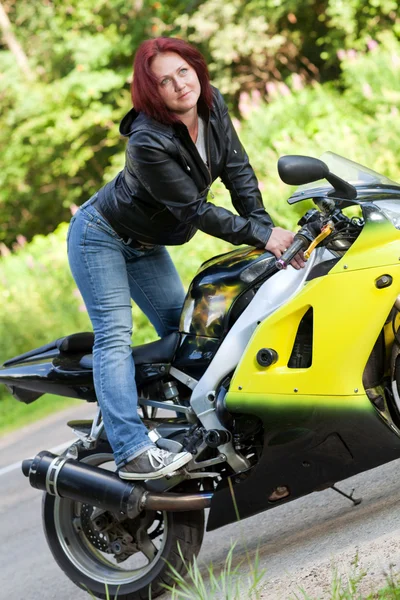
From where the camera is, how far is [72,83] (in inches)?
812

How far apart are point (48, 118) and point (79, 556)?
1818 cm

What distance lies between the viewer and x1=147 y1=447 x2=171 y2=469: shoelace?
387cm

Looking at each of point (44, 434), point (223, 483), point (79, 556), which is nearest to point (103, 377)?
point (223, 483)

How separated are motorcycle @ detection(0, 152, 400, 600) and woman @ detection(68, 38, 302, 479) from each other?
13 centimetres

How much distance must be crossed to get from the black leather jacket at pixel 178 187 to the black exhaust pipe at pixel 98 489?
1.03 meters

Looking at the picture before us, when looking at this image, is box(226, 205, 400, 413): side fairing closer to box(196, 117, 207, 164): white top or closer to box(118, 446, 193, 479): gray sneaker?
box(118, 446, 193, 479): gray sneaker

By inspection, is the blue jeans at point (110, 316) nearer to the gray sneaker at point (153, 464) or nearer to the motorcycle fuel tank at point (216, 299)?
the gray sneaker at point (153, 464)

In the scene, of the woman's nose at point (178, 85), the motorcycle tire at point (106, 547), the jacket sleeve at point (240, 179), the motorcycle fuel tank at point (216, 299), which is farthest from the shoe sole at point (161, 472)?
the woman's nose at point (178, 85)

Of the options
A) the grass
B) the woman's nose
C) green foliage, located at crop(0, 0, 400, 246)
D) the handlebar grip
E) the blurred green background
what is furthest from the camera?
green foliage, located at crop(0, 0, 400, 246)

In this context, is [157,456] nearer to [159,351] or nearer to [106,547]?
[159,351]

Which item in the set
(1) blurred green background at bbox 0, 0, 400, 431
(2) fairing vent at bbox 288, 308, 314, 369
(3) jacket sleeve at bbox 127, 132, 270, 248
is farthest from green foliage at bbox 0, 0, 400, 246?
(2) fairing vent at bbox 288, 308, 314, 369

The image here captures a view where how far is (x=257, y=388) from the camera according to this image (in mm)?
3691

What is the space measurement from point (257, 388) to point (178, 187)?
32.9 inches

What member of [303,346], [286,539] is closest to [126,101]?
[286,539]
